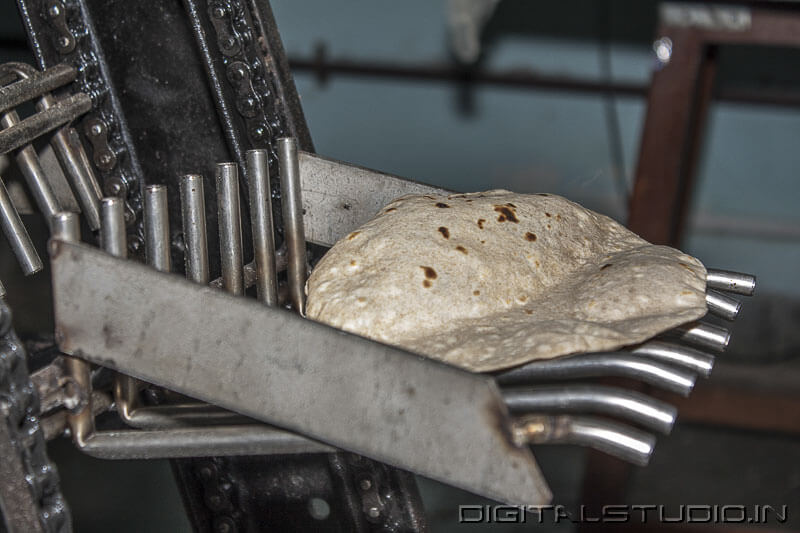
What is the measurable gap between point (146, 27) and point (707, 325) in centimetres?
69

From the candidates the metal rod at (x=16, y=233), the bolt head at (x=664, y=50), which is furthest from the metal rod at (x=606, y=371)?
the bolt head at (x=664, y=50)

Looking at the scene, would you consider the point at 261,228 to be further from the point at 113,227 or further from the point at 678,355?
the point at 678,355

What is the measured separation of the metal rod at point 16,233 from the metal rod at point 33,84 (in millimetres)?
84

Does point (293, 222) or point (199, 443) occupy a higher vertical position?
point (293, 222)

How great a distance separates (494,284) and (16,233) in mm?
483

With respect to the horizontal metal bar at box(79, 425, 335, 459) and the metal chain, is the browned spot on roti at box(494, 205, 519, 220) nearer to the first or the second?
the horizontal metal bar at box(79, 425, 335, 459)

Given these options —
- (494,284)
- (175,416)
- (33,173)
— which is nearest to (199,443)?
(175,416)

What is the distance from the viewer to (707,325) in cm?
73

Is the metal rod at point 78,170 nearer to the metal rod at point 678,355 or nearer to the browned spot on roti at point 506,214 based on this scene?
the browned spot on roti at point 506,214

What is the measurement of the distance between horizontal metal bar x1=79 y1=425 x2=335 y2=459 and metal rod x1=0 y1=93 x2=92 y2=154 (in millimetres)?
324

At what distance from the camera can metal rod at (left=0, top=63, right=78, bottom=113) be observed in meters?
0.86

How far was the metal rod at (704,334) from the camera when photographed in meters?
0.72

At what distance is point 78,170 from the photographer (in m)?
0.96

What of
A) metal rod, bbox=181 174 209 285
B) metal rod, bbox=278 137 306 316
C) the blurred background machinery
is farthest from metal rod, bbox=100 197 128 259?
the blurred background machinery
